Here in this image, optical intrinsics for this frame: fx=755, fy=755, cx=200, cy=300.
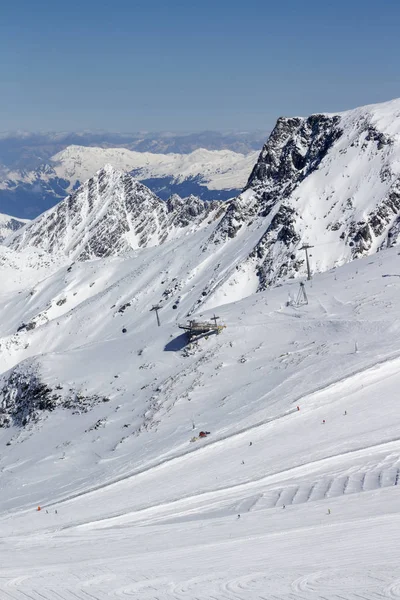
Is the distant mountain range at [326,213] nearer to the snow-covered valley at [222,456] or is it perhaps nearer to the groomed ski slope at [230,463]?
the snow-covered valley at [222,456]

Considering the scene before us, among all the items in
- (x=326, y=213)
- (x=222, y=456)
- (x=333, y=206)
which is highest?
(x=333, y=206)

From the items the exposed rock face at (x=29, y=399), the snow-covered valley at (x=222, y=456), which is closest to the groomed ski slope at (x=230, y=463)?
the snow-covered valley at (x=222, y=456)

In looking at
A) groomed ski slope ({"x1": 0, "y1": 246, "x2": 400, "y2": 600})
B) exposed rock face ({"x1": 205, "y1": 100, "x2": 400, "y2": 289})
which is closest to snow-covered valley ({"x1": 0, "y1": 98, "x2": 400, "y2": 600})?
groomed ski slope ({"x1": 0, "y1": 246, "x2": 400, "y2": 600})

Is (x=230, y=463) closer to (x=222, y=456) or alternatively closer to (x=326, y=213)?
(x=222, y=456)

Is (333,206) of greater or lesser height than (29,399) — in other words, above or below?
above

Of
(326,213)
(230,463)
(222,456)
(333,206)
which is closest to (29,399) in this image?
(222,456)

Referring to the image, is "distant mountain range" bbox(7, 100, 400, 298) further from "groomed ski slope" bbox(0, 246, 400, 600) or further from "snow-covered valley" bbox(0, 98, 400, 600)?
"groomed ski slope" bbox(0, 246, 400, 600)

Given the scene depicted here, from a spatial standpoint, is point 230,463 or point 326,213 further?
point 326,213

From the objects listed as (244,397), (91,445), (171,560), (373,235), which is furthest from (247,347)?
(373,235)

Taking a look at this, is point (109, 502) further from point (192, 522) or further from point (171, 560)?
point (171, 560)
